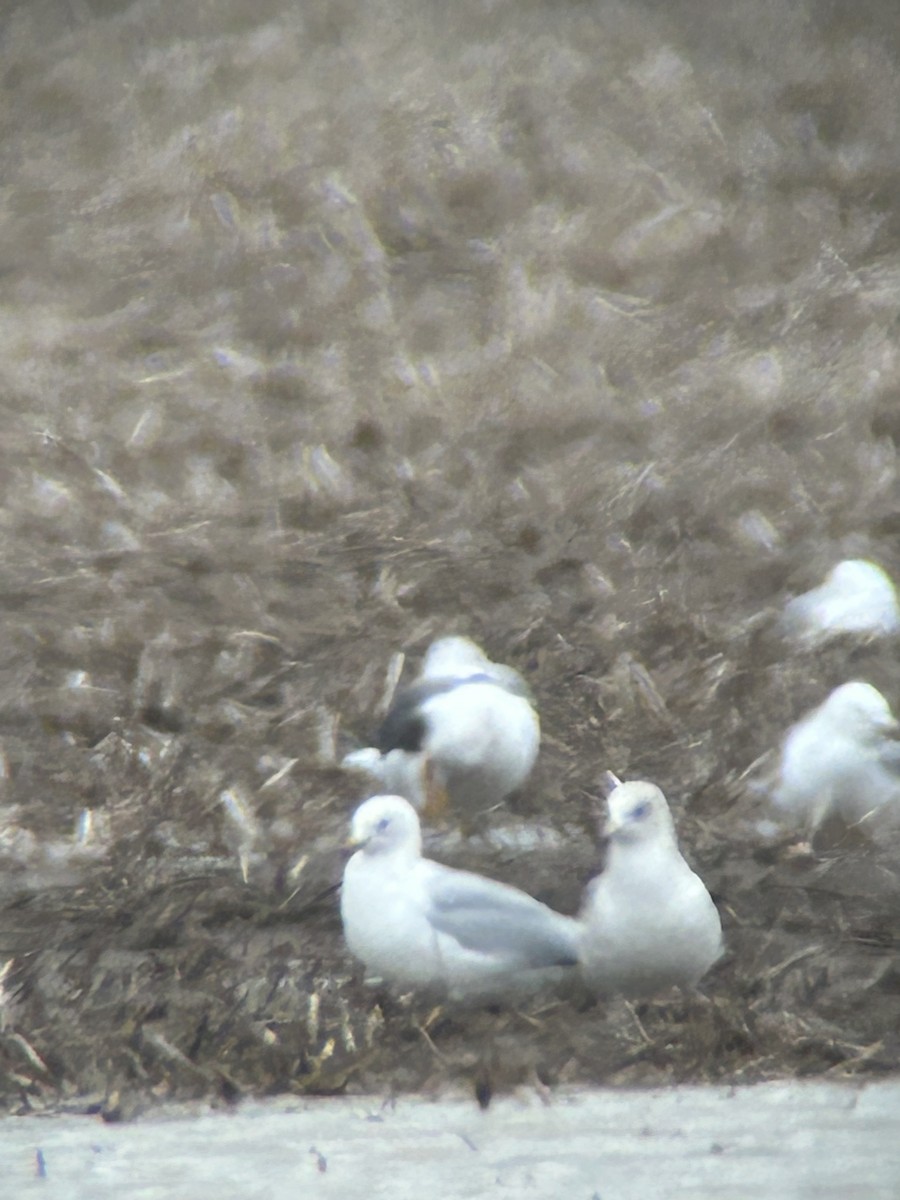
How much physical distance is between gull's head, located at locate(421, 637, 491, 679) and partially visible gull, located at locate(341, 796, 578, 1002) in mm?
454

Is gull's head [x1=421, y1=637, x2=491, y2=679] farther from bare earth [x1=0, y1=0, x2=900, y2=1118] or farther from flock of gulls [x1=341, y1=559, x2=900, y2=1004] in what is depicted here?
flock of gulls [x1=341, y1=559, x2=900, y2=1004]

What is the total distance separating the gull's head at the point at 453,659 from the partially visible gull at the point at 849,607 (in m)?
0.47

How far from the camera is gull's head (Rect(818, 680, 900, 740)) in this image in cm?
163

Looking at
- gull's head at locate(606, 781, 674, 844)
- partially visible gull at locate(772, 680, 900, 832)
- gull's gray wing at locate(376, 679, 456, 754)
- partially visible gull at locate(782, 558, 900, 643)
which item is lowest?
partially visible gull at locate(782, 558, 900, 643)

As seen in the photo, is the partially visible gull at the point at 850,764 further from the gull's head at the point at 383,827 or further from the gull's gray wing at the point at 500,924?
the gull's head at the point at 383,827

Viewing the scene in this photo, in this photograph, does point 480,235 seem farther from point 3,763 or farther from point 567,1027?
point 567,1027

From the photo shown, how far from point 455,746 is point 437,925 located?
1.12ft

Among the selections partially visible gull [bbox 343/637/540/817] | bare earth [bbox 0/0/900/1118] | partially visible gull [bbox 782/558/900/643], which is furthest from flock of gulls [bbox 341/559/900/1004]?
partially visible gull [bbox 782/558/900/643]

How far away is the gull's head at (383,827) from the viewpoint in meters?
1.37

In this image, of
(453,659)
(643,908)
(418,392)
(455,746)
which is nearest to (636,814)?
(643,908)

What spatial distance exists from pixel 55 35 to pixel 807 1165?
1876mm

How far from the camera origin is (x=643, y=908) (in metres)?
1.33

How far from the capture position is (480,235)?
2.28 m

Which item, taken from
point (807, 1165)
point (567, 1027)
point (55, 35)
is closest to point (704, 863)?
point (567, 1027)
